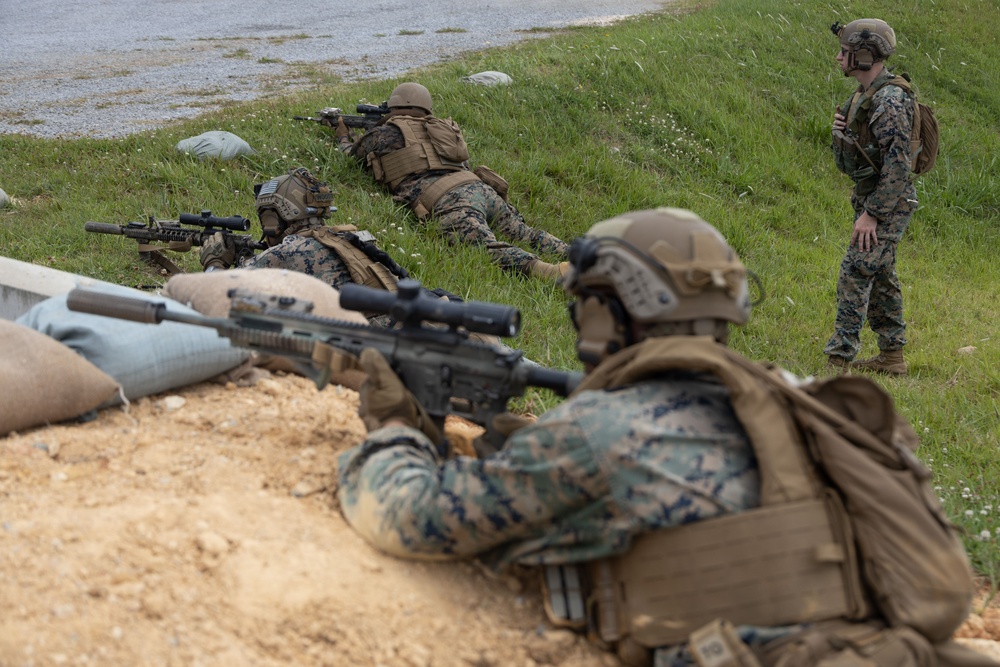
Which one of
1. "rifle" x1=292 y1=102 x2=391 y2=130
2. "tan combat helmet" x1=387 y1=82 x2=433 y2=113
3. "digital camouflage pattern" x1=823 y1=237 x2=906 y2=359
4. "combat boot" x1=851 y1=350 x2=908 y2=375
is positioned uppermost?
"tan combat helmet" x1=387 y1=82 x2=433 y2=113

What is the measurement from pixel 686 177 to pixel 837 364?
10.6ft

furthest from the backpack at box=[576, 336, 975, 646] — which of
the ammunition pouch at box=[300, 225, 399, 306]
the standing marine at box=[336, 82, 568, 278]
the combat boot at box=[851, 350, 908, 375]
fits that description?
the standing marine at box=[336, 82, 568, 278]

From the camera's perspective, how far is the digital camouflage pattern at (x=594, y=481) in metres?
2.51

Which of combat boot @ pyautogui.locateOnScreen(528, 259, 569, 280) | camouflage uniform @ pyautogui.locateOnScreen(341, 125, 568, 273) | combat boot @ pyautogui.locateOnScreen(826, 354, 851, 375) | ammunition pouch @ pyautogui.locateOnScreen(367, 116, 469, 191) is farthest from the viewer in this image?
ammunition pouch @ pyautogui.locateOnScreen(367, 116, 469, 191)

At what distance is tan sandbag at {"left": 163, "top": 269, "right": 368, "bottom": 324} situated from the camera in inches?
180

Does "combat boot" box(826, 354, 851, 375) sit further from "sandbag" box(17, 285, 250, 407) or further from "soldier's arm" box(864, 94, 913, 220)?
"sandbag" box(17, 285, 250, 407)

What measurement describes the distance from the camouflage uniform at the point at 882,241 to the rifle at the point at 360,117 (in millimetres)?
3772

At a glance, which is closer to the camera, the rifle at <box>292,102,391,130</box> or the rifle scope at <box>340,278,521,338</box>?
the rifle scope at <box>340,278,521,338</box>

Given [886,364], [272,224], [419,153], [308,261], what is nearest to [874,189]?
[886,364]

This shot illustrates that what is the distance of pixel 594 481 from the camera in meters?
2.54

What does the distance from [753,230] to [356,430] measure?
20.2 feet

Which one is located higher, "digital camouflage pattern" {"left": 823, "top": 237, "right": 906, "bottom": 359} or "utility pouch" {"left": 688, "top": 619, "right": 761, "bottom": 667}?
"utility pouch" {"left": 688, "top": 619, "right": 761, "bottom": 667}

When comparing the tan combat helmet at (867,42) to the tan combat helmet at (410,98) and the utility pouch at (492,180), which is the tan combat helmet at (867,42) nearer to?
the utility pouch at (492,180)

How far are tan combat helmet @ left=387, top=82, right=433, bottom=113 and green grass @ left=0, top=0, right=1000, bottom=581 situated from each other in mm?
657
